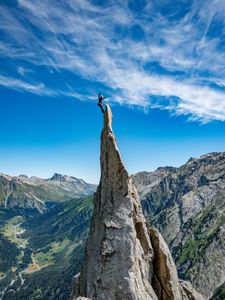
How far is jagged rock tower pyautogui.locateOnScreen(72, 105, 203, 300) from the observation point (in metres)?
39.4

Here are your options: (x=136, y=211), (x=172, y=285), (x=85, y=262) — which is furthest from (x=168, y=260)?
(x=85, y=262)

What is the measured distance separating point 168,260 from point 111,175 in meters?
12.5

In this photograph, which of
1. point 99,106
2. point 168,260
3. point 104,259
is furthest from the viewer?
point 99,106

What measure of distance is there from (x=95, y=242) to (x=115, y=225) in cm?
483

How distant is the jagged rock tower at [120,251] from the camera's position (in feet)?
129

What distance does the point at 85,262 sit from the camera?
1893 inches

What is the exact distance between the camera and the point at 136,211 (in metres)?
46.0

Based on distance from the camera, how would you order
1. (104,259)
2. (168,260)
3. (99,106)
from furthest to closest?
(99,106)
(168,260)
(104,259)

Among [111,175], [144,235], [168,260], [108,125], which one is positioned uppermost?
[108,125]

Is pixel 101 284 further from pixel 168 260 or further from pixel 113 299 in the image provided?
pixel 168 260

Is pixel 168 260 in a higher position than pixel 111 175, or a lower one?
lower

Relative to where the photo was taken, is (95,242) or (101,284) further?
(95,242)

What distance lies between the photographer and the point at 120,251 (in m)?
40.7

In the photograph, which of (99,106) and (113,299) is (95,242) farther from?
(99,106)
